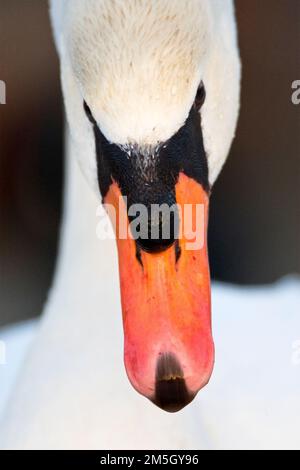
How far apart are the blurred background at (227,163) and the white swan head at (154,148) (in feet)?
6.49

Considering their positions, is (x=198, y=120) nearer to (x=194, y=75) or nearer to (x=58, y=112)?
(x=194, y=75)

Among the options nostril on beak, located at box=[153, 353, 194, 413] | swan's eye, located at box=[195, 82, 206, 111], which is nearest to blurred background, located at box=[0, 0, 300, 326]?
swan's eye, located at box=[195, 82, 206, 111]

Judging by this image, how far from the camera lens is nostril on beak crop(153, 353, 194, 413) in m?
1.13

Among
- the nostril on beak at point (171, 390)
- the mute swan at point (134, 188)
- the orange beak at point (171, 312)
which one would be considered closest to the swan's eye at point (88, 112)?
the mute swan at point (134, 188)

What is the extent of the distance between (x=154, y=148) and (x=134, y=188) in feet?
0.18

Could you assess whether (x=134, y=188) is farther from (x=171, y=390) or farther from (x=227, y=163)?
(x=227, y=163)

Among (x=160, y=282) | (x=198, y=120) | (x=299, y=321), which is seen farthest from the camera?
(x=299, y=321)

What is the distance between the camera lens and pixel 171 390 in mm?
1131

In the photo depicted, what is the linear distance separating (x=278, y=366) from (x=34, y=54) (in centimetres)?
180

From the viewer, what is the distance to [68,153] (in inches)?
67.0

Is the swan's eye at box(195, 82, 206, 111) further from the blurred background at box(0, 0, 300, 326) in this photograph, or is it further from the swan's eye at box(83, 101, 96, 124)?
the blurred background at box(0, 0, 300, 326)

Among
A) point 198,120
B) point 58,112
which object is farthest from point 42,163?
point 198,120

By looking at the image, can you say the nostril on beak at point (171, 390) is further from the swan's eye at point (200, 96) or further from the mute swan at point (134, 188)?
the swan's eye at point (200, 96)

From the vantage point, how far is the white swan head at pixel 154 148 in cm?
116
